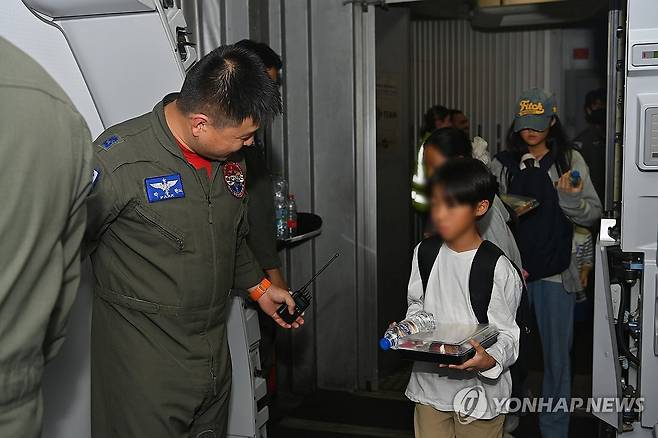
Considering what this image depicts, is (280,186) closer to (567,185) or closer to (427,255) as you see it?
→ (567,185)

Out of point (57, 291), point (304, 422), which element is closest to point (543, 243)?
point (304, 422)

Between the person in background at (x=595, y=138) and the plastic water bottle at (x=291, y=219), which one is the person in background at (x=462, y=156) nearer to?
the plastic water bottle at (x=291, y=219)

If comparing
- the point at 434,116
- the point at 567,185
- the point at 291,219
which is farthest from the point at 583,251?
the point at 434,116

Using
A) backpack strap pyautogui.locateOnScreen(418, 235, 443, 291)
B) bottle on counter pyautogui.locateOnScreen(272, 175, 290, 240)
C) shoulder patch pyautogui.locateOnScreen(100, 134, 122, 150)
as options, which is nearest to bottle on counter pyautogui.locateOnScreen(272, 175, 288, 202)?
bottle on counter pyautogui.locateOnScreen(272, 175, 290, 240)

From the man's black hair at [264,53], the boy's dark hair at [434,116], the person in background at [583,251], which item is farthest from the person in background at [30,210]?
the boy's dark hair at [434,116]

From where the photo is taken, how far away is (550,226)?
3.47m

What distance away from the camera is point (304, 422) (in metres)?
4.14

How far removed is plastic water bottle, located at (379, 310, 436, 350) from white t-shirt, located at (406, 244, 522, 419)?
4 centimetres

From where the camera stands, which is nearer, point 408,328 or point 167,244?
point 167,244

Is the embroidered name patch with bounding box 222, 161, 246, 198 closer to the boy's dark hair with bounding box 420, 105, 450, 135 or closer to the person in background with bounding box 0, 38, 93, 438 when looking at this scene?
the person in background with bounding box 0, 38, 93, 438

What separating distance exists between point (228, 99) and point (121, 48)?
51cm

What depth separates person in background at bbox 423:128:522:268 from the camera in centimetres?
232

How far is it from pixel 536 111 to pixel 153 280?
83.5 inches

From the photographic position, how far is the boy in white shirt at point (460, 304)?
223 cm
